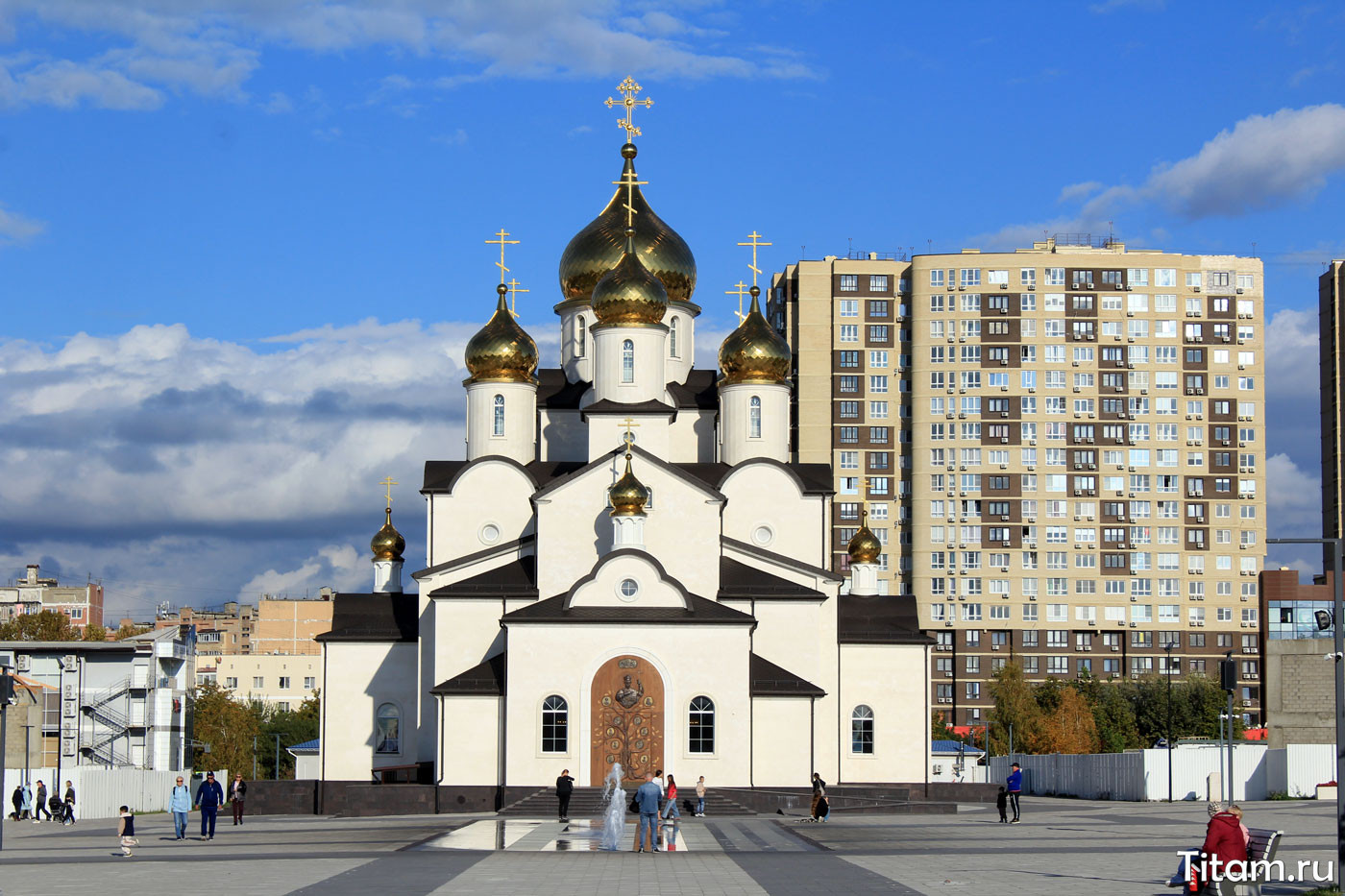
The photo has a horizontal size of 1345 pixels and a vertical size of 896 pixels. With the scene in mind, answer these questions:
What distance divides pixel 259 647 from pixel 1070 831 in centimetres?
9928

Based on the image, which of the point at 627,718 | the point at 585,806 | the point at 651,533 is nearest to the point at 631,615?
the point at 627,718

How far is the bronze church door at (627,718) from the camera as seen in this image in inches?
1356

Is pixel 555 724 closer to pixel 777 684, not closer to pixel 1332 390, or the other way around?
pixel 777 684

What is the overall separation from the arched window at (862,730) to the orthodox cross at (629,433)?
8.50m

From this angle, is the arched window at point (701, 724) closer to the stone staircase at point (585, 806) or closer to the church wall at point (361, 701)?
the stone staircase at point (585, 806)

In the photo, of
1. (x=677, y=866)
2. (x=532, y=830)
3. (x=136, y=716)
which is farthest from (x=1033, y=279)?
(x=677, y=866)

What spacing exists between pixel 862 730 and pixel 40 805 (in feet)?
61.8

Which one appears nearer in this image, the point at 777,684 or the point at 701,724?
the point at 701,724

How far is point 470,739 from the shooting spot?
3591 cm

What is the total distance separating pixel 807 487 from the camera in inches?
1628

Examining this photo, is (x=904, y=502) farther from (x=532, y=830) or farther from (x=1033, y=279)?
(x=532, y=830)

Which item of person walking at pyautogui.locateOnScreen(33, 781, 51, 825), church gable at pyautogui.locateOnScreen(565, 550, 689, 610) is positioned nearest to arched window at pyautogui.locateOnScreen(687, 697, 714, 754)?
church gable at pyautogui.locateOnScreen(565, 550, 689, 610)

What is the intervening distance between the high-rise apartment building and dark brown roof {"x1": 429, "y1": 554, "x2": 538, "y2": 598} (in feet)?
182

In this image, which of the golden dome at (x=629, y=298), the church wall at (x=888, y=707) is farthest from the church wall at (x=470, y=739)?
the golden dome at (x=629, y=298)
